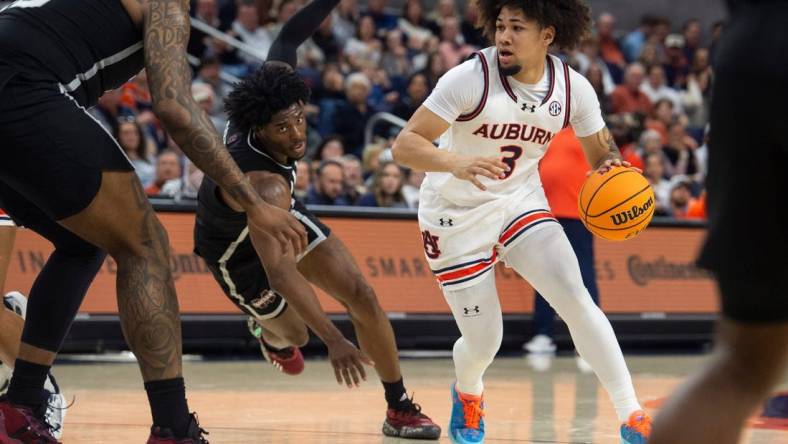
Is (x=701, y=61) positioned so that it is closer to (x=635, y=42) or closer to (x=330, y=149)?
(x=635, y=42)

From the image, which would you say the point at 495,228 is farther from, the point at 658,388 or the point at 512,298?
the point at 512,298

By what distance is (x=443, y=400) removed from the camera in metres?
7.54

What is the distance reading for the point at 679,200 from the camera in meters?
13.0

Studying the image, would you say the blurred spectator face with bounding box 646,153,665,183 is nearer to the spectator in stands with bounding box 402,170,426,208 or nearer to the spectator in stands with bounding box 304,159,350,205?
the spectator in stands with bounding box 402,170,426,208

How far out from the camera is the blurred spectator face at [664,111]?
15.9 meters

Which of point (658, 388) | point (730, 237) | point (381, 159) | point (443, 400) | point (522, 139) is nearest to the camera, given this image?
point (730, 237)

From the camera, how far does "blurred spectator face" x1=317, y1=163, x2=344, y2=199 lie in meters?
10.8

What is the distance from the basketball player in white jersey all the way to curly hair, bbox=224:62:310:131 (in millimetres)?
773

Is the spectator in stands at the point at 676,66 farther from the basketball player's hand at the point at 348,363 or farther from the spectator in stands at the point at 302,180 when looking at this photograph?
the basketball player's hand at the point at 348,363

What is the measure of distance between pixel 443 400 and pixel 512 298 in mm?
3460

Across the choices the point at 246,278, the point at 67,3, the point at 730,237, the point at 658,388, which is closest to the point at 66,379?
the point at 246,278

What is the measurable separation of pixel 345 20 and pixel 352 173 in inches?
186

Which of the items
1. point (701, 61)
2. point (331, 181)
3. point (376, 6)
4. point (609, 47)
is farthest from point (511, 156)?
point (701, 61)

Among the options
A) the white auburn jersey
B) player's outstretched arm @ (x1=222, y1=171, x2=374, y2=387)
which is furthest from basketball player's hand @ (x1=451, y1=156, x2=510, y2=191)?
player's outstretched arm @ (x1=222, y1=171, x2=374, y2=387)
